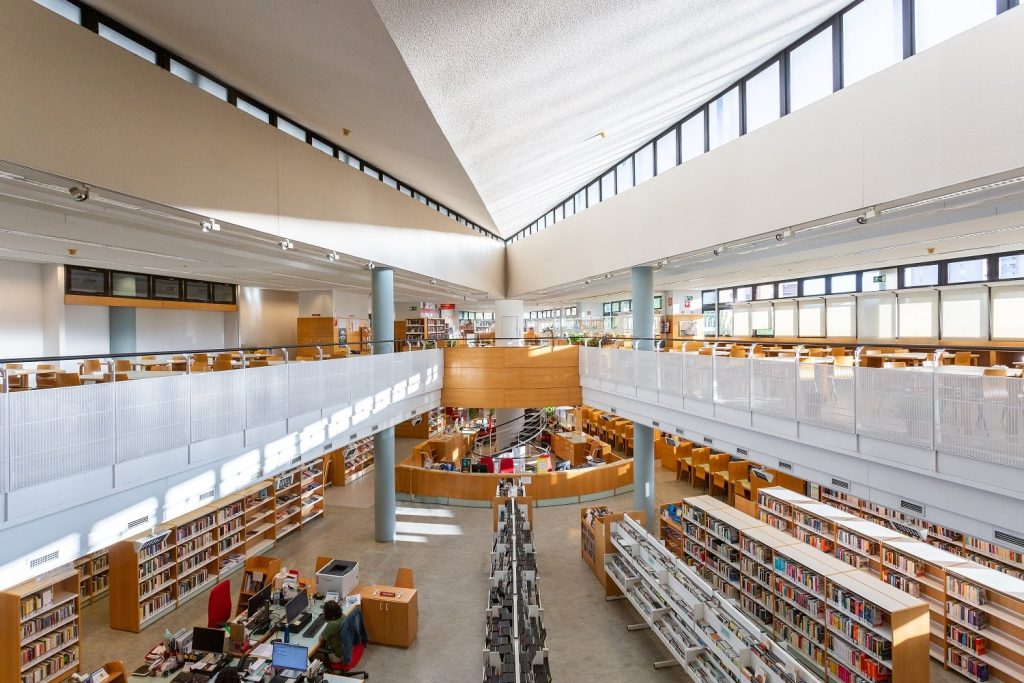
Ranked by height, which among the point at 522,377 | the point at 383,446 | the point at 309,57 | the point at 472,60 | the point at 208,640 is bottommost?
the point at 208,640

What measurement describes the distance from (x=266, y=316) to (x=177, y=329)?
126 inches

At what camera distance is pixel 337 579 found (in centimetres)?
761

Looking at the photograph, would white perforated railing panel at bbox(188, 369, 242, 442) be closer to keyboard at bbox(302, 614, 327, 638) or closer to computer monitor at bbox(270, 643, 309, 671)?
computer monitor at bbox(270, 643, 309, 671)

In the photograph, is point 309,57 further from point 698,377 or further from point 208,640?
point 208,640

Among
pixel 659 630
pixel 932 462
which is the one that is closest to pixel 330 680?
pixel 659 630

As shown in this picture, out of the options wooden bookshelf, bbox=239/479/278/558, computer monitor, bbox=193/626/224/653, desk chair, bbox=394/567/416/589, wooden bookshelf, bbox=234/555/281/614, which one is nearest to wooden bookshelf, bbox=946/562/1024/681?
desk chair, bbox=394/567/416/589

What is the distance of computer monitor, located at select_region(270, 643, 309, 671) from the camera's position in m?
5.46

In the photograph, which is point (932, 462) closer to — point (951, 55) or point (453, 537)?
point (951, 55)

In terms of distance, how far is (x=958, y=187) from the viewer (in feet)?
15.2

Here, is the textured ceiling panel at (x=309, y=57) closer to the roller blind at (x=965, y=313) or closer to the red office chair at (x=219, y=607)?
the red office chair at (x=219, y=607)

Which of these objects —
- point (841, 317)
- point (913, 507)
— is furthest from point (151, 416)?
point (841, 317)

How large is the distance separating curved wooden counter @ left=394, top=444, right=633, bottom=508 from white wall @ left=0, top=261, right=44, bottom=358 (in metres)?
8.27

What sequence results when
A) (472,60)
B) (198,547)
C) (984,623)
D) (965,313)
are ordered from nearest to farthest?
(472,60) < (984,623) < (198,547) < (965,313)

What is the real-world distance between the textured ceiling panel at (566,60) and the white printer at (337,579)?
6822mm
